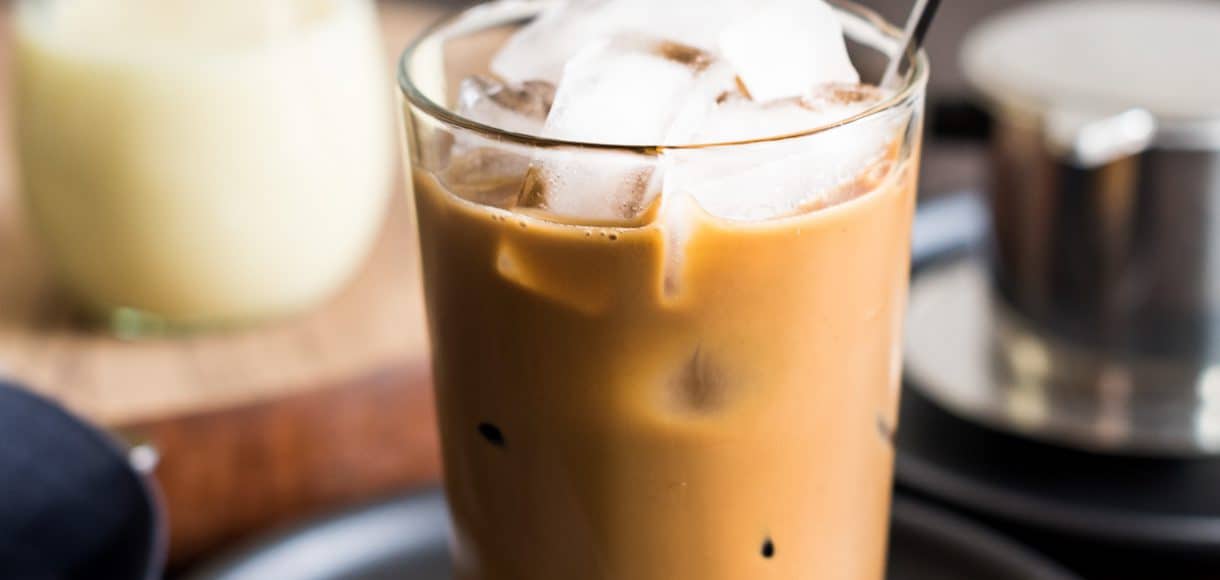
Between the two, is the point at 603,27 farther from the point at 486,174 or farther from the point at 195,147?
the point at 195,147

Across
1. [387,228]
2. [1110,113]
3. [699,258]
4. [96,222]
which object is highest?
[699,258]

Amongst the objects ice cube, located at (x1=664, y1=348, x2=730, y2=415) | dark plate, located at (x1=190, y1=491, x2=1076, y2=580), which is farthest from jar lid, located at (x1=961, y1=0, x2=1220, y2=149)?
ice cube, located at (x1=664, y1=348, x2=730, y2=415)

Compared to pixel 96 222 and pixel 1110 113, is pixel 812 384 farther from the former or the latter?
pixel 96 222

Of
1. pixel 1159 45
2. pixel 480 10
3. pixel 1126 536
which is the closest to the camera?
pixel 480 10

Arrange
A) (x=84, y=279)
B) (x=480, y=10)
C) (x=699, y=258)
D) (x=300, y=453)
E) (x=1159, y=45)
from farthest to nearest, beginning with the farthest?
(x=84, y=279) → (x=1159, y=45) → (x=300, y=453) → (x=480, y=10) → (x=699, y=258)

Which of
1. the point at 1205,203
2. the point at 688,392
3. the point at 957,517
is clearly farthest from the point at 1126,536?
the point at 688,392

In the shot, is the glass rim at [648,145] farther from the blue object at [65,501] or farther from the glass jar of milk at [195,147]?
the glass jar of milk at [195,147]

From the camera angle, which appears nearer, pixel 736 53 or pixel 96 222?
pixel 736 53
